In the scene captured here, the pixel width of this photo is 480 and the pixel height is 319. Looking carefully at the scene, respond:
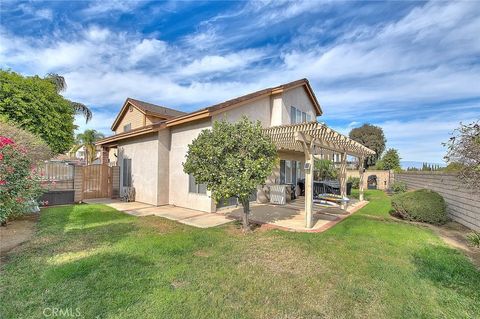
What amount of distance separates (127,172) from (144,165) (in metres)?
2.29

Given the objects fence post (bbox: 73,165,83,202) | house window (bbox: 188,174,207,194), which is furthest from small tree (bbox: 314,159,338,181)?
fence post (bbox: 73,165,83,202)

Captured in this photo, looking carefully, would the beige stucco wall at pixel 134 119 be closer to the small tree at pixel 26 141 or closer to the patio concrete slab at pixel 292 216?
the small tree at pixel 26 141

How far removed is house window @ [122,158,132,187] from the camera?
13698 millimetres

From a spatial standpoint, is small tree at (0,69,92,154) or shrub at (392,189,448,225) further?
small tree at (0,69,92,154)

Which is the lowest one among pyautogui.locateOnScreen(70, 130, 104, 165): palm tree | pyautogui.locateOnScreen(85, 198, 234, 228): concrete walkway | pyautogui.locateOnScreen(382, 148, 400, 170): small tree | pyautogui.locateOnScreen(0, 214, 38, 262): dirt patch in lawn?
pyautogui.locateOnScreen(85, 198, 234, 228): concrete walkway

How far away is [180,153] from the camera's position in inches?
437

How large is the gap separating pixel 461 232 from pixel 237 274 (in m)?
8.34

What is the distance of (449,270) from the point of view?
464 cm

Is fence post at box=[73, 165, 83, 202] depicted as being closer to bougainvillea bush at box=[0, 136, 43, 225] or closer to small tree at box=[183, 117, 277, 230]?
bougainvillea bush at box=[0, 136, 43, 225]

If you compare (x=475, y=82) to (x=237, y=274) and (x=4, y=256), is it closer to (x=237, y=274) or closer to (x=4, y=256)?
(x=237, y=274)

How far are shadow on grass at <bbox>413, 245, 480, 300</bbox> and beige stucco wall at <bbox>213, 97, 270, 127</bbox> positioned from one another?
8.05 m

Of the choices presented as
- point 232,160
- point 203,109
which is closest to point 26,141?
point 203,109

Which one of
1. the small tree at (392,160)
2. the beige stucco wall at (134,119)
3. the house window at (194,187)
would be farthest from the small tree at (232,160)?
the small tree at (392,160)

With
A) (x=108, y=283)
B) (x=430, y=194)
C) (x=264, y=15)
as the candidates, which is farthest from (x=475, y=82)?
(x=108, y=283)
